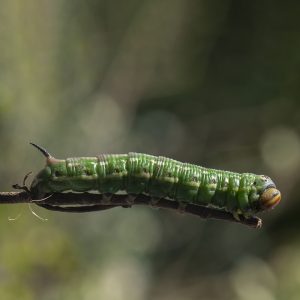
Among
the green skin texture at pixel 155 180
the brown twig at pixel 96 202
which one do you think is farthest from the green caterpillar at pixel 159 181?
the brown twig at pixel 96 202

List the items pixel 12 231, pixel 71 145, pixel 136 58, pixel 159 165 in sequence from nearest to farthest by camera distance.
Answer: pixel 159 165 < pixel 12 231 < pixel 71 145 < pixel 136 58

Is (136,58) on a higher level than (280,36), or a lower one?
lower

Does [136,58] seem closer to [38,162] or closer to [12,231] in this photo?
[38,162]

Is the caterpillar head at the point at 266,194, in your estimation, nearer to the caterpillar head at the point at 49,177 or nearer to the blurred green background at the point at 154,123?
the caterpillar head at the point at 49,177

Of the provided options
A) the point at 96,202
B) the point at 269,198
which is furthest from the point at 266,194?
the point at 96,202

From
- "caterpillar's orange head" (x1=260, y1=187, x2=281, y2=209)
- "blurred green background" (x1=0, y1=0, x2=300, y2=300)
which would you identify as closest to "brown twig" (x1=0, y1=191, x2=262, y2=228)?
"caterpillar's orange head" (x1=260, y1=187, x2=281, y2=209)

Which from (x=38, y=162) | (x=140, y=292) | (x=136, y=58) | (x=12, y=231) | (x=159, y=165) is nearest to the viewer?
(x=159, y=165)

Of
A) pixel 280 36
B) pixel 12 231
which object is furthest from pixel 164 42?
pixel 12 231

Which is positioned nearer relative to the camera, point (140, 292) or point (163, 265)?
point (140, 292)

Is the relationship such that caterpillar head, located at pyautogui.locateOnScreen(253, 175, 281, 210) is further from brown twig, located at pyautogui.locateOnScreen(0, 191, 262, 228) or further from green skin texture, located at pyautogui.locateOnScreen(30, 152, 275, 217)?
brown twig, located at pyautogui.locateOnScreen(0, 191, 262, 228)
